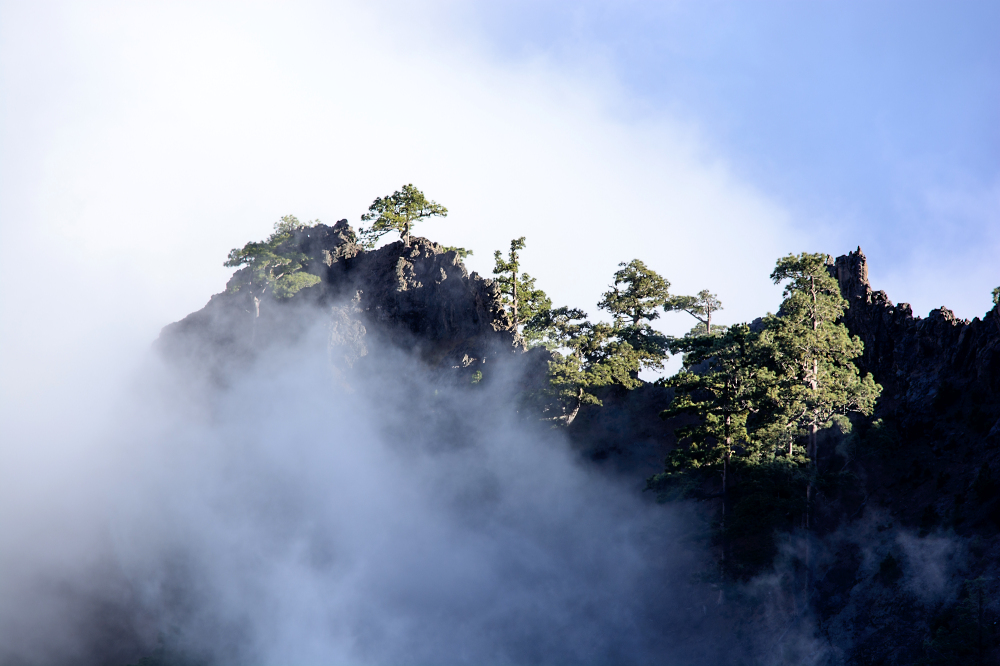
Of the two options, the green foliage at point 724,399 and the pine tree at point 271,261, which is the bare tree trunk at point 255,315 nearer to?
the pine tree at point 271,261

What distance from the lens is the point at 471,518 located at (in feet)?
171

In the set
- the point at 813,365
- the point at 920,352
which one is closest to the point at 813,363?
the point at 813,365

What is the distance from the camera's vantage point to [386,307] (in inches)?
2317

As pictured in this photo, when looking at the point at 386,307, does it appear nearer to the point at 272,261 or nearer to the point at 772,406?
the point at 272,261

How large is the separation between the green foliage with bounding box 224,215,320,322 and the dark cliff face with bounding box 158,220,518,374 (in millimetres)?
650

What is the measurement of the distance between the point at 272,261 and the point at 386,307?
9.56 m

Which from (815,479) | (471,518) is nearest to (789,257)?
(815,479)

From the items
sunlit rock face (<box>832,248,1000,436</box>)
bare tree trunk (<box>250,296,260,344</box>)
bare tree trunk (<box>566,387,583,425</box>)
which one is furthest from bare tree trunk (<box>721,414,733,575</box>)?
bare tree trunk (<box>250,296,260,344</box>)

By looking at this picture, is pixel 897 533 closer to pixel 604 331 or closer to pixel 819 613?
pixel 819 613

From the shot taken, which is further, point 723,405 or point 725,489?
point 723,405

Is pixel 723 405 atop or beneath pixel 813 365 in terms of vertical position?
beneath

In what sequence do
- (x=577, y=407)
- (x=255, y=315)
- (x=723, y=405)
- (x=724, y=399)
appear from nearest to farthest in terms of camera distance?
(x=724, y=399) < (x=723, y=405) < (x=577, y=407) < (x=255, y=315)

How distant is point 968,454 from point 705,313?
2032 cm

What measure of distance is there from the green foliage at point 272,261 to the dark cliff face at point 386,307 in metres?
0.65
